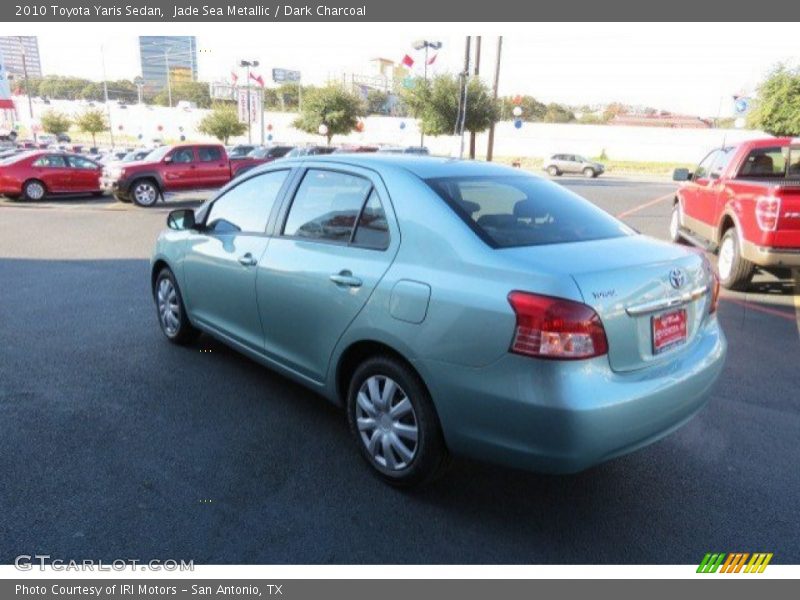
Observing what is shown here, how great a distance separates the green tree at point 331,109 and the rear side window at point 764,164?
36.0m

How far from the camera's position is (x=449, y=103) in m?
35.4

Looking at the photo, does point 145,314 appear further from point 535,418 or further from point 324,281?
point 535,418

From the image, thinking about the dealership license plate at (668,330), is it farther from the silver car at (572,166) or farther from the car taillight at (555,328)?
the silver car at (572,166)

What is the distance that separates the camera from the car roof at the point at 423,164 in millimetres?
3291

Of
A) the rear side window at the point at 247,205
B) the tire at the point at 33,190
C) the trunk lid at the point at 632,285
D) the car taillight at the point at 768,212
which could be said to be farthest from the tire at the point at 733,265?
the tire at the point at 33,190

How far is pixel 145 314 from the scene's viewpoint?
6148mm

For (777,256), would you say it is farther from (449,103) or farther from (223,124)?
(223,124)

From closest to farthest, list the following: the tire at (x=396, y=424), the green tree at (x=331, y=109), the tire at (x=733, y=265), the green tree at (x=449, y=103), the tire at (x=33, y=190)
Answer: the tire at (x=396, y=424) → the tire at (x=733, y=265) → the tire at (x=33, y=190) → the green tree at (x=449, y=103) → the green tree at (x=331, y=109)

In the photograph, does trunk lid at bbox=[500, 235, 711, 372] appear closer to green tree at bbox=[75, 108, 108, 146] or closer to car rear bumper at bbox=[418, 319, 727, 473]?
car rear bumper at bbox=[418, 319, 727, 473]

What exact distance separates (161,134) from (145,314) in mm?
76341

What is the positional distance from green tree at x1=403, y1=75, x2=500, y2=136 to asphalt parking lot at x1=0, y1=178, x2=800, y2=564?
106ft

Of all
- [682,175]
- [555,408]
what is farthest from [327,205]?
[682,175]

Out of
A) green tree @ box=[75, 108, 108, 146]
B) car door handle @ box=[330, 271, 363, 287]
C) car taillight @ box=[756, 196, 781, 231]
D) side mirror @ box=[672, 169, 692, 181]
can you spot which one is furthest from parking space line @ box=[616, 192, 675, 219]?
green tree @ box=[75, 108, 108, 146]

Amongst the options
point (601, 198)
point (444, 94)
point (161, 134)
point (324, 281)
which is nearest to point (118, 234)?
point (324, 281)
